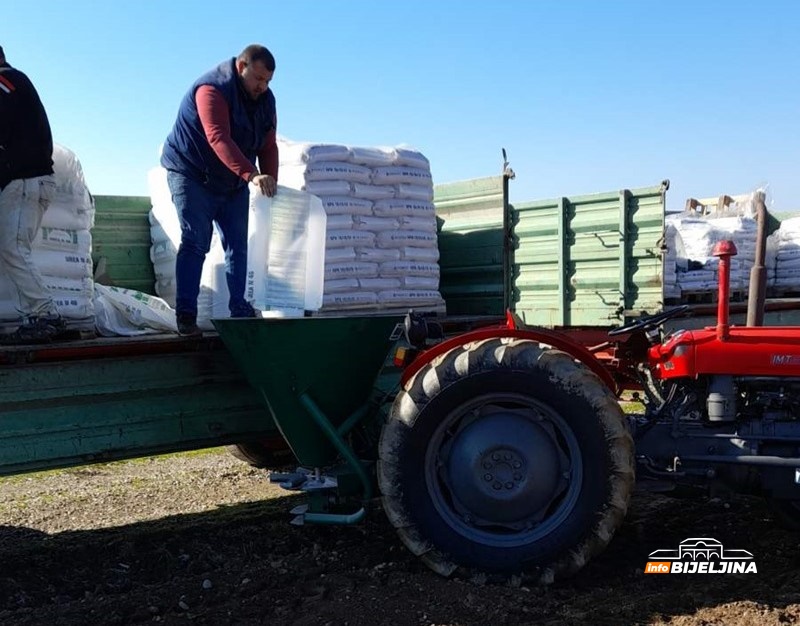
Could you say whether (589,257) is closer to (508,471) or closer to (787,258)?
(787,258)

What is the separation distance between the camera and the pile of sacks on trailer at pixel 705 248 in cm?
854

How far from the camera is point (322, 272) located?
4.48 meters

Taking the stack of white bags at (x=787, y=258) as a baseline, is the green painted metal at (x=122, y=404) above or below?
below

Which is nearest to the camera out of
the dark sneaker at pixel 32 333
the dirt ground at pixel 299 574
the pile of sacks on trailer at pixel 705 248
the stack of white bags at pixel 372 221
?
the dirt ground at pixel 299 574

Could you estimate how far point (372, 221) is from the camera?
5.05m

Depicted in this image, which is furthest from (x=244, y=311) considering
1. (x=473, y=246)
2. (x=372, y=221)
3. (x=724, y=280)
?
(x=724, y=280)

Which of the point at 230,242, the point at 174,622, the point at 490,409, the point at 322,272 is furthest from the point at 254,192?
the point at 174,622

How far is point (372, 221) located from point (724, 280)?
2.37 meters

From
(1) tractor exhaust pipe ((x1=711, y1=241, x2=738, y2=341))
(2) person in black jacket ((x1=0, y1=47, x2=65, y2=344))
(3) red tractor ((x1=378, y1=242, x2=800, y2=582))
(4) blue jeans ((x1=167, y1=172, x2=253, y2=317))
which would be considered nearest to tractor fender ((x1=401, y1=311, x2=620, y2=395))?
(3) red tractor ((x1=378, y1=242, x2=800, y2=582))

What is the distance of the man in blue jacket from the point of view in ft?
13.6

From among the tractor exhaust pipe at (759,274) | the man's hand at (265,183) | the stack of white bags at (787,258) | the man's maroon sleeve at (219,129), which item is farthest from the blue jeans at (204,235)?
the stack of white bags at (787,258)

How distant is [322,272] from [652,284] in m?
4.67

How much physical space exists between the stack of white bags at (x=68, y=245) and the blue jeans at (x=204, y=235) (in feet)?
1.55

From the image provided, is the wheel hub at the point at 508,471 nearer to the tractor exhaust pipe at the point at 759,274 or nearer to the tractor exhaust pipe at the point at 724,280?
the tractor exhaust pipe at the point at 724,280
